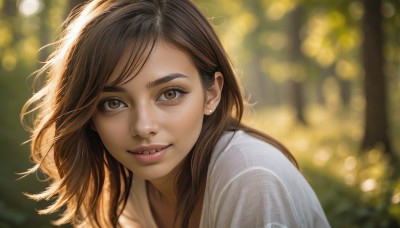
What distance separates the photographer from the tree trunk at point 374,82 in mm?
8648

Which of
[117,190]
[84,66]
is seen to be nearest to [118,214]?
[117,190]

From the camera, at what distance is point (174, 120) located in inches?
95.5

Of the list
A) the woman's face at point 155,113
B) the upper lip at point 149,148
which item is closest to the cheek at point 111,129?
the woman's face at point 155,113

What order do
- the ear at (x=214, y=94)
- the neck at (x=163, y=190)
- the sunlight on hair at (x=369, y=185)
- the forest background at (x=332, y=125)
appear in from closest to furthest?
the ear at (x=214, y=94)
the neck at (x=163, y=190)
the forest background at (x=332, y=125)
the sunlight on hair at (x=369, y=185)

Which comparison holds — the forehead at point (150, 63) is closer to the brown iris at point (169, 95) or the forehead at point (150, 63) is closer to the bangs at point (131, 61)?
the bangs at point (131, 61)

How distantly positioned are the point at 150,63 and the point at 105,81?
0.80 feet

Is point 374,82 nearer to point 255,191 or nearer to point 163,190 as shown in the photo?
point 163,190

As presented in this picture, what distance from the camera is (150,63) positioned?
2346mm

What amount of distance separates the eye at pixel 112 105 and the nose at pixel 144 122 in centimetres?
10

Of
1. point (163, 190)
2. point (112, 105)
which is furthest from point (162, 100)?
point (163, 190)

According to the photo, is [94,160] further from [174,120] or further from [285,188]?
[285,188]

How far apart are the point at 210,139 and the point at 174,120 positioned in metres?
0.37

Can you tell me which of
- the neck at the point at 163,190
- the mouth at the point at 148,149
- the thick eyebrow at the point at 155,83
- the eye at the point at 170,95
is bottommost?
the neck at the point at 163,190

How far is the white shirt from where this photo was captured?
2.31 m
